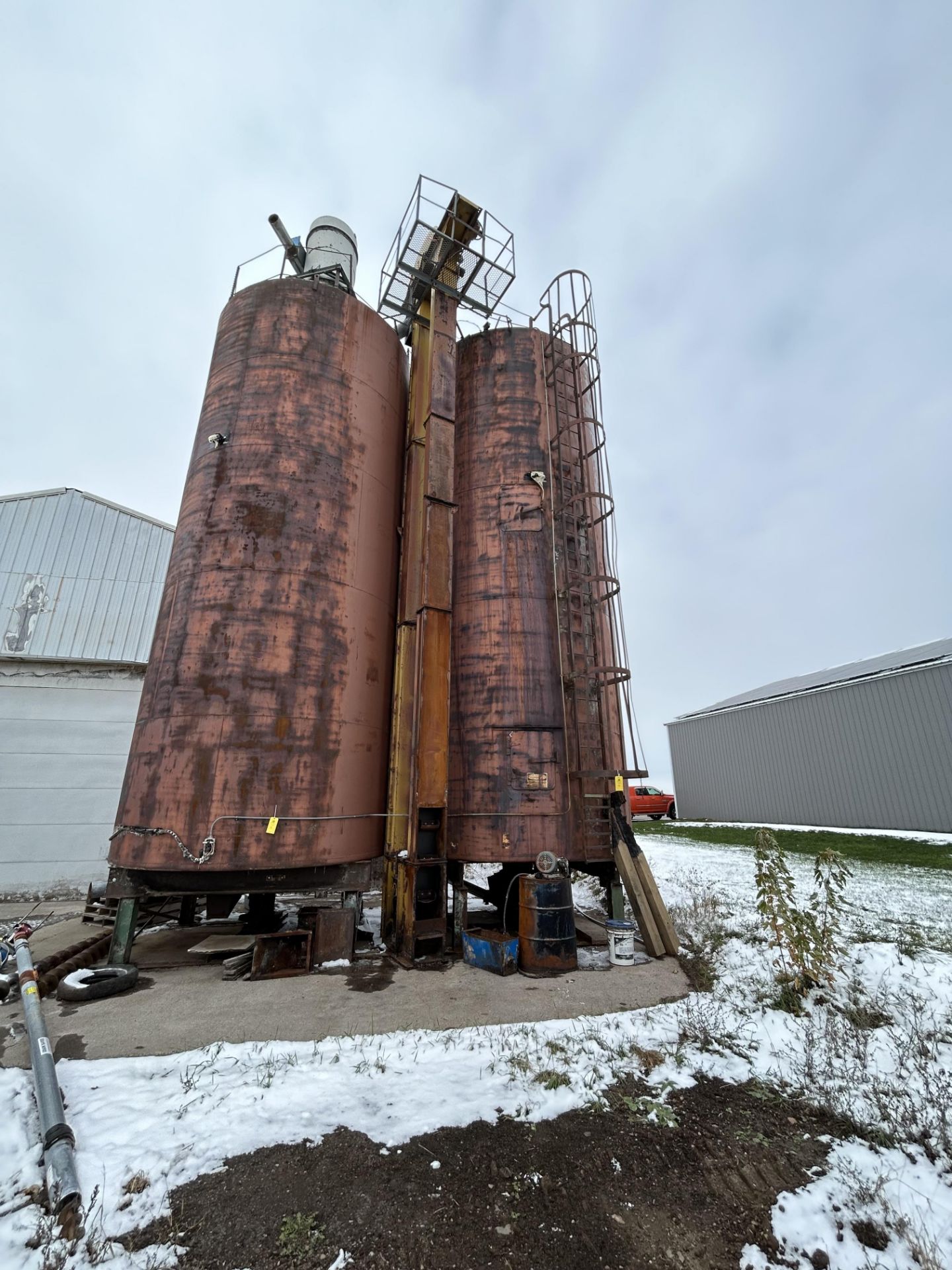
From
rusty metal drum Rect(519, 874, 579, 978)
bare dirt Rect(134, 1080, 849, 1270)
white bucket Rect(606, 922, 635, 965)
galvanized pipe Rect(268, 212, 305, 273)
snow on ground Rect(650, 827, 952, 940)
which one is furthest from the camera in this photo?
galvanized pipe Rect(268, 212, 305, 273)

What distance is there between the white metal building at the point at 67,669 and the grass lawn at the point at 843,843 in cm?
1712

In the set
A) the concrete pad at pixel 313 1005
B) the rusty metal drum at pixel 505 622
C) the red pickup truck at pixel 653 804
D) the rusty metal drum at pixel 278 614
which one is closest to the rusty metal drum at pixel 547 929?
the concrete pad at pixel 313 1005

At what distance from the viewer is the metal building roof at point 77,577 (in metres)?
14.4

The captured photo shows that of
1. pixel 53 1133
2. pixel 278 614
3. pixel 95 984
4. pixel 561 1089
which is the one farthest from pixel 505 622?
pixel 53 1133

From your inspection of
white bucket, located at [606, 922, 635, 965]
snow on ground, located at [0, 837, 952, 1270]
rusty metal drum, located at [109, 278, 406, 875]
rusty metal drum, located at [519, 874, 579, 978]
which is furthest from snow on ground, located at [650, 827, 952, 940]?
rusty metal drum, located at [109, 278, 406, 875]

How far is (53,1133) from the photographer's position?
11.7 feet

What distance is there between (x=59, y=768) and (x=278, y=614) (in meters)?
9.30

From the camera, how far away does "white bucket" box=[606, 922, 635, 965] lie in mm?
7867

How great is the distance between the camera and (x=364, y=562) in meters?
10.1

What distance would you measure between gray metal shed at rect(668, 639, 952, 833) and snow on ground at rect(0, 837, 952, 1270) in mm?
17359

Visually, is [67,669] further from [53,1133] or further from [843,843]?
[843,843]

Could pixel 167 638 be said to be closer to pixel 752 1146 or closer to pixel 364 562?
pixel 364 562

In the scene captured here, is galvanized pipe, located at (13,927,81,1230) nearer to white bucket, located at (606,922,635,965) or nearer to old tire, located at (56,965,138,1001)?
old tire, located at (56,965,138,1001)

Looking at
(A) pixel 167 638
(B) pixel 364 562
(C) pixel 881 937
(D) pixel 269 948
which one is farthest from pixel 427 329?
(C) pixel 881 937
